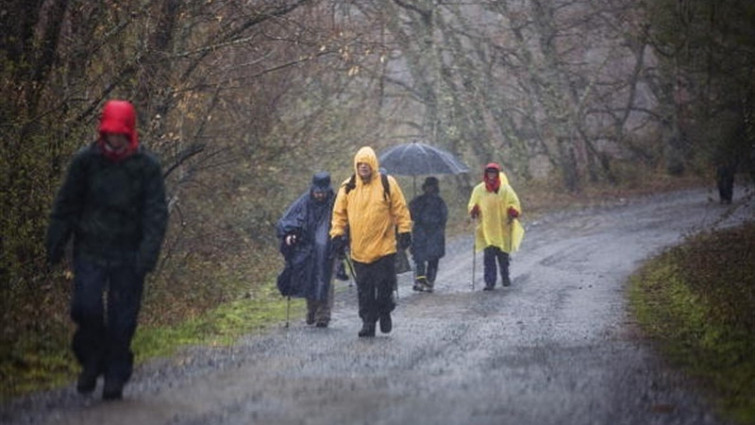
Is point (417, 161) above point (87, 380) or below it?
above

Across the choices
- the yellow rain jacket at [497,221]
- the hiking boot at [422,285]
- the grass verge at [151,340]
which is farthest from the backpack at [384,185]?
the yellow rain jacket at [497,221]

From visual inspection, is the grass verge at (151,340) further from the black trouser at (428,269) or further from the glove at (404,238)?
the black trouser at (428,269)

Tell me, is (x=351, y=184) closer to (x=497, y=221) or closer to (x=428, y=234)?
(x=428, y=234)

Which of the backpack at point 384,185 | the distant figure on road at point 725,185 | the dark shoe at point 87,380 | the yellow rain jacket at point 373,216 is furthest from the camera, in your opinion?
the distant figure on road at point 725,185

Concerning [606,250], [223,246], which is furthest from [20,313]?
[606,250]

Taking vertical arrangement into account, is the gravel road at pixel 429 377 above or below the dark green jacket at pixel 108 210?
below

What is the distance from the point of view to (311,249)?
14.2 metres

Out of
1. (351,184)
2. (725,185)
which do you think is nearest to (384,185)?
(351,184)

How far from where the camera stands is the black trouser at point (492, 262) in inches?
750

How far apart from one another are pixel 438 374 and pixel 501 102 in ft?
99.5

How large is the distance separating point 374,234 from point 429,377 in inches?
134

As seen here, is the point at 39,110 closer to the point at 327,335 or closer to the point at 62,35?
the point at 62,35

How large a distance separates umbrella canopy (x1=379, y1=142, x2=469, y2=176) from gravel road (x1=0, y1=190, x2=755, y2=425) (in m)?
2.73

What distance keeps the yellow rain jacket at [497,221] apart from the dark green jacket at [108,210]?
11.3 metres
